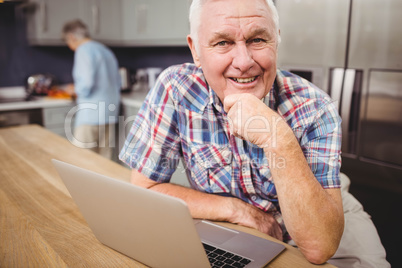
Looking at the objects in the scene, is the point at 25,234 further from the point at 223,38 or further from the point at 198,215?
the point at 223,38

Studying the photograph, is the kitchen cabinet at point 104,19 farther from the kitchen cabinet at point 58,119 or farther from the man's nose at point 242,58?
the man's nose at point 242,58

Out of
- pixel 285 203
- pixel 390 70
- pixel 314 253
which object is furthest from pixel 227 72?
pixel 390 70

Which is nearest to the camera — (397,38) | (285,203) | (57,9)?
(285,203)

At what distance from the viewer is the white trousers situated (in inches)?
42.0

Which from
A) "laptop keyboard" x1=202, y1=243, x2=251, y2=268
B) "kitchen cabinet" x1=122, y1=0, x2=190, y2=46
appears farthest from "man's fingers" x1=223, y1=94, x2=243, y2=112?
"kitchen cabinet" x1=122, y1=0, x2=190, y2=46

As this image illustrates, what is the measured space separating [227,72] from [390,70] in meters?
1.22

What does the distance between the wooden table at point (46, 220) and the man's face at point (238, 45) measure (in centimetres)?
42

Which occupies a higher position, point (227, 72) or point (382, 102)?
point (227, 72)

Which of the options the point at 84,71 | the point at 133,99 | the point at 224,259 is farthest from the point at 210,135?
the point at 133,99

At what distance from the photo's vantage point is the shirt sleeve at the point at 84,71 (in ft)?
10.1

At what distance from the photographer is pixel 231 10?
3.26 feet

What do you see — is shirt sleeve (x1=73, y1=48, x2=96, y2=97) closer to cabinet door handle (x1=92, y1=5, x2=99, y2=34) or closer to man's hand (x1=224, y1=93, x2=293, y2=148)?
cabinet door handle (x1=92, y1=5, x2=99, y2=34)

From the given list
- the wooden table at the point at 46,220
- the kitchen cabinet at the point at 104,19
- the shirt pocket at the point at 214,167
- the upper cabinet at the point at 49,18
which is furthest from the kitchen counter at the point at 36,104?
the shirt pocket at the point at 214,167

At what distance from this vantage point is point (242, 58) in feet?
3.30
